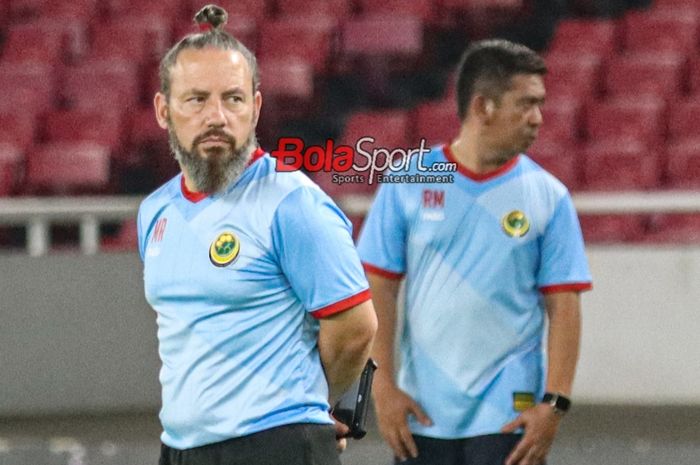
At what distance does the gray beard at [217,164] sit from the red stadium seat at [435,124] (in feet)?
21.4

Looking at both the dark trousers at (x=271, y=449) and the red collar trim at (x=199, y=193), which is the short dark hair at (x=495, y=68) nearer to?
the red collar trim at (x=199, y=193)

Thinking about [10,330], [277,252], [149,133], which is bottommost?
[10,330]

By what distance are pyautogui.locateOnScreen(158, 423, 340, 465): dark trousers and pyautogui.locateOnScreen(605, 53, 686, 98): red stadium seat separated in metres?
6.99

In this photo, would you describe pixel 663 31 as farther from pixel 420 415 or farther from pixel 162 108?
pixel 162 108

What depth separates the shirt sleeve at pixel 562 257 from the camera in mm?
4027

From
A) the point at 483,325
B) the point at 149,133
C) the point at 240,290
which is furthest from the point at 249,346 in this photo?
the point at 149,133

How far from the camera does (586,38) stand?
10.4 metres

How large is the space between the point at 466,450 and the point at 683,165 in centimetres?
542

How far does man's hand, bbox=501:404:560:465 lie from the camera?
3.99 m

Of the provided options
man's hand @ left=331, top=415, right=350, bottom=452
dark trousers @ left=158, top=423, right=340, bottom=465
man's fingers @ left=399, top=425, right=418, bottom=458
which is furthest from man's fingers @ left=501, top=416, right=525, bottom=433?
dark trousers @ left=158, top=423, right=340, bottom=465

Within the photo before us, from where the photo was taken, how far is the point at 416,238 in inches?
164

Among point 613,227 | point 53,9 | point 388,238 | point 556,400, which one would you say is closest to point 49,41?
point 53,9

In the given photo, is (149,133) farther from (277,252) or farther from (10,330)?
(277,252)

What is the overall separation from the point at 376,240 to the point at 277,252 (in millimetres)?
1128
